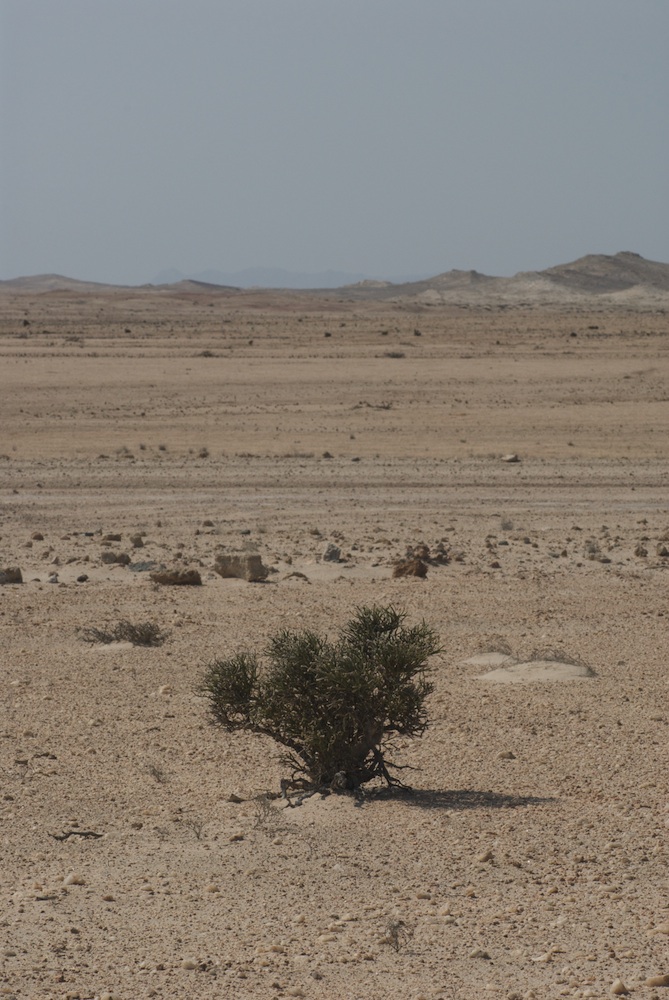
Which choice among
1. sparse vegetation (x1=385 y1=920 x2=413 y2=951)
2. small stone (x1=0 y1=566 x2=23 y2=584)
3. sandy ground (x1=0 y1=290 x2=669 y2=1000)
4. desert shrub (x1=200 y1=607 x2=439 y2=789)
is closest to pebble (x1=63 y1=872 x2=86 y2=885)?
sandy ground (x1=0 y1=290 x2=669 y2=1000)

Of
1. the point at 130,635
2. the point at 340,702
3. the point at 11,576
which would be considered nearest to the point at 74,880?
the point at 340,702

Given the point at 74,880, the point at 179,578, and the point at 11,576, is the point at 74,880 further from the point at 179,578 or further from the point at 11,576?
the point at 11,576

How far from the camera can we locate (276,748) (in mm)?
8594

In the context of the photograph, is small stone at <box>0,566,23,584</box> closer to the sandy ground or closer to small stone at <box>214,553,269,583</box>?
the sandy ground

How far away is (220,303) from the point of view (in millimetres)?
102438

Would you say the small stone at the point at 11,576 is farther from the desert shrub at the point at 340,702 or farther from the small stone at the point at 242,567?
the desert shrub at the point at 340,702

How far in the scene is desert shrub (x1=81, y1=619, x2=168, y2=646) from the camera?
1147 centimetres

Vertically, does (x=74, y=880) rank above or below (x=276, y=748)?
above

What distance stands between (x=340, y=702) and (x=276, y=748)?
129 cm

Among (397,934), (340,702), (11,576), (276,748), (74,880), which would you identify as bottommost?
(11,576)

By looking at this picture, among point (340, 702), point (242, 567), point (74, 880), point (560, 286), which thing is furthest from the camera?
point (560, 286)

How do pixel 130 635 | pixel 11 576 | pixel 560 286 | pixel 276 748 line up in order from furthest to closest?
pixel 560 286, pixel 11 576, pixel 130 635, pixel 276 748

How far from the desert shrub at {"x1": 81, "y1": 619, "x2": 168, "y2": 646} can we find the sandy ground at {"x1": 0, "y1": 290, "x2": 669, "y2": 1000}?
0.66 feet

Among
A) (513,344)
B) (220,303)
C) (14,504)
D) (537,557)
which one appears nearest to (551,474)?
(537,557)
